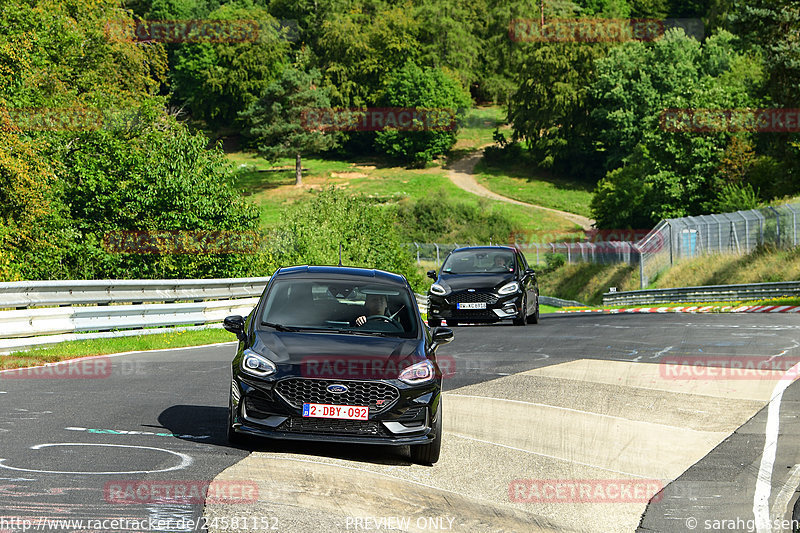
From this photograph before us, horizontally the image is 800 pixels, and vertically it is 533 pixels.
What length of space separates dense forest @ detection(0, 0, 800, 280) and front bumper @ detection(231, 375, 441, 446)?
70.7ft

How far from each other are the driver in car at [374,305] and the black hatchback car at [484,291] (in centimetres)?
1253

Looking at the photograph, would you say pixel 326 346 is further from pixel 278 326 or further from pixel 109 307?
pixel 109 307

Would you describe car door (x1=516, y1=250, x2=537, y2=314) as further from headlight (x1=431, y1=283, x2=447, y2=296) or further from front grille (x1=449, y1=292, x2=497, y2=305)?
headlight (x1=431, y1=283, x2=447, y2=296)

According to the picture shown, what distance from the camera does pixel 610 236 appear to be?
75688 mm

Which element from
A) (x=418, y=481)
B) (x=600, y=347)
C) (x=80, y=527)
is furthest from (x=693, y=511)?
(x=600, y=347)

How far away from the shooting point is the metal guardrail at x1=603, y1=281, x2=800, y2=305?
3644cm

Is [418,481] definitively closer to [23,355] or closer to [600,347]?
[23,355]

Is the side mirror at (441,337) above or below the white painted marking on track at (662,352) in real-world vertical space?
above

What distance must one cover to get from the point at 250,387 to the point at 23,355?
27.0 ft

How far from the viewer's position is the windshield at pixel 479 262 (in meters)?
22.4

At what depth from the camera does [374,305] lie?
9.11 metres

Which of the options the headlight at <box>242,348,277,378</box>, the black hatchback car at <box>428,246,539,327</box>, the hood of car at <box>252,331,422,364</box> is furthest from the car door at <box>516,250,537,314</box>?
the headlight at <box>242,348,277,378</box>

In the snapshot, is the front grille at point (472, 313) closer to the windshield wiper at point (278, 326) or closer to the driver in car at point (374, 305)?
the driver in car at point (374, 305)

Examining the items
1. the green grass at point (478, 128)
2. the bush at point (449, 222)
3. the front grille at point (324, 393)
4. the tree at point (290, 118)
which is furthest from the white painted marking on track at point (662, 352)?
the green grass at point (478, 128)
